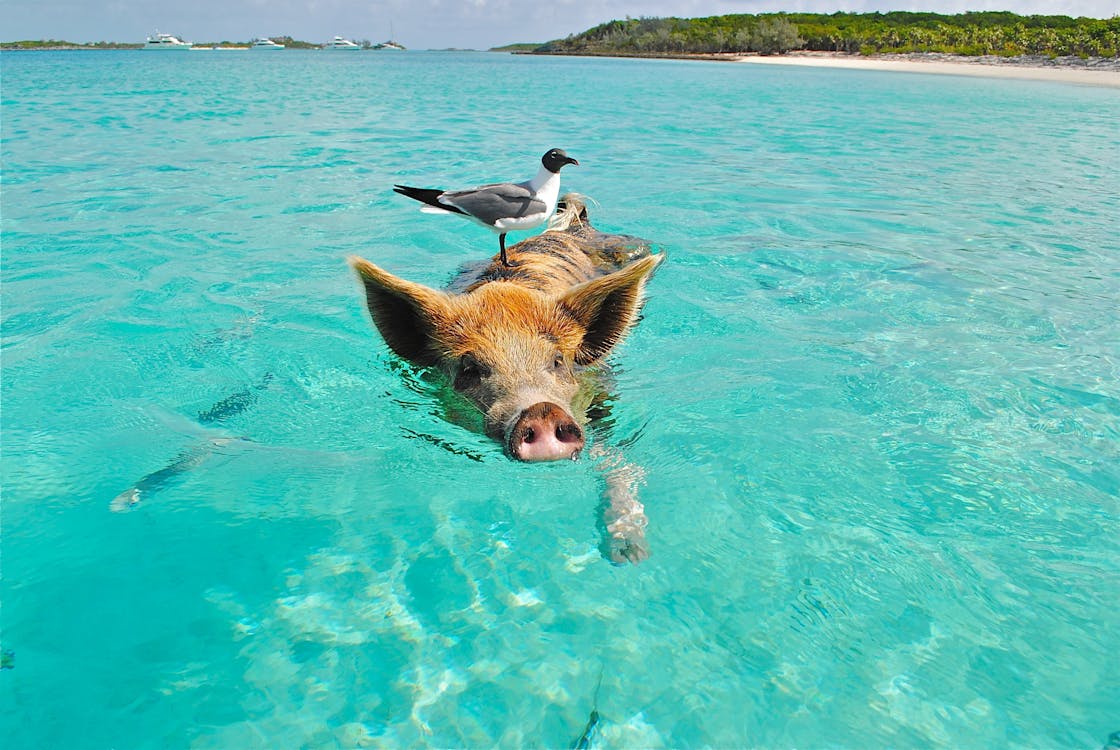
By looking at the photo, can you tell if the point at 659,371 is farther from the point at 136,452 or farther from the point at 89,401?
the point at 89,401

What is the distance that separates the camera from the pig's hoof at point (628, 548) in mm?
3812

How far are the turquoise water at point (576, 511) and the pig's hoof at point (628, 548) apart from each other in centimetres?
8

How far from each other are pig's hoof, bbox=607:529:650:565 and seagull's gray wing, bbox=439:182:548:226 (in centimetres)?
355

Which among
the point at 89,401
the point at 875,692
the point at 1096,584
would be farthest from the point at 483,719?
the point at 89,401

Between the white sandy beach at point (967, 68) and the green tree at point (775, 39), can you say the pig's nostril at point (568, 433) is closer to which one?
the white sandy beach at point (967, 68)

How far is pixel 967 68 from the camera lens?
2692 inches

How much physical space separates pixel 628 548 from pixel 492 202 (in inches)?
147

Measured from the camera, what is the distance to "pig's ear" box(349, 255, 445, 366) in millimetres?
4578

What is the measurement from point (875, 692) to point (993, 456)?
2.47 metres

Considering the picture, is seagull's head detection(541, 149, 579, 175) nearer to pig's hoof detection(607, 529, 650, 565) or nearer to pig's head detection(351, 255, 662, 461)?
pig's head detection(351, 255, 662, 461)

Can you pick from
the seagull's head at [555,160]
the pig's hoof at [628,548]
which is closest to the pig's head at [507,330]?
the pig's hoof at [628,548]

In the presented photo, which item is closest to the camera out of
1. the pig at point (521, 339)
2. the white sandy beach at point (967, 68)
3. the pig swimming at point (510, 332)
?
the pig at point (521, 339)

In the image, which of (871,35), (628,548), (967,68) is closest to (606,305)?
(628,548)

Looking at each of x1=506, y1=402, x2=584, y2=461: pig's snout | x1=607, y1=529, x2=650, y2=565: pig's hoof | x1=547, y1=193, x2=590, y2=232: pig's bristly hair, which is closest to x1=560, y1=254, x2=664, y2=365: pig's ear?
x1=506, y1=402, x2=584, y2=461: pig's snout
